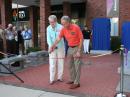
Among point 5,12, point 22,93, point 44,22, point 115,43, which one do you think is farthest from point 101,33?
point 22,93

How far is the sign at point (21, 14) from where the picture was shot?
27.3m

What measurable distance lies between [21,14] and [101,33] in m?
10.7

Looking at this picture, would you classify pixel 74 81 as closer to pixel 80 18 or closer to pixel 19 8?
pixel 80 18

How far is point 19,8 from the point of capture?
90.6 ft

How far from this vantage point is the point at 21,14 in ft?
92.0

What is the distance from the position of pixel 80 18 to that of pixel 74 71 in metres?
15.4

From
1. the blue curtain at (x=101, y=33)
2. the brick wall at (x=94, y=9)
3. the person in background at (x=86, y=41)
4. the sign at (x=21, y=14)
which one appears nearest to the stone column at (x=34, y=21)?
the sign at (x=21, y=14)

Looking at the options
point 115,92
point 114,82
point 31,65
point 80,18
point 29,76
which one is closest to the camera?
point 115,92

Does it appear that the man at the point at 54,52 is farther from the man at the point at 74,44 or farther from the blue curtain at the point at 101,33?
the blue curtain at the point at 101,33

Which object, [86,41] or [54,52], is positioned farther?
[86,41]

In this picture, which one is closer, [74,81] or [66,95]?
[66,95]

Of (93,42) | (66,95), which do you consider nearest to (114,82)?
(66,95)

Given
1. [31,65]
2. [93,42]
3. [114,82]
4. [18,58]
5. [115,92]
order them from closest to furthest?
[115,92], [114,82], [18,58], [31,65], [93,42]

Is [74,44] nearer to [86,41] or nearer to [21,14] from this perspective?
[86,41]
